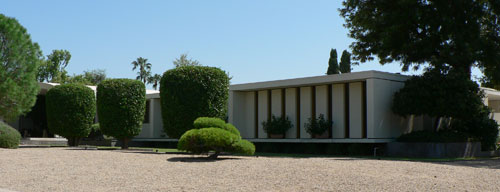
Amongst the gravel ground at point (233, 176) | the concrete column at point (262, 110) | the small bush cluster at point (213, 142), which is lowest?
the gravel ground at point (233, 176)

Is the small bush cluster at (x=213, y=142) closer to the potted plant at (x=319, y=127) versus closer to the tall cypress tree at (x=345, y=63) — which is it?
the potted plant at (x=319, y=127)

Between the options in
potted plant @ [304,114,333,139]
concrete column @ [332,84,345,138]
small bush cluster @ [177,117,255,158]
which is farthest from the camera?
potted plant @ [304,114,333,139]

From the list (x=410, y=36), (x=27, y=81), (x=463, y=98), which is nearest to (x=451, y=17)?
(x=410, y=36)

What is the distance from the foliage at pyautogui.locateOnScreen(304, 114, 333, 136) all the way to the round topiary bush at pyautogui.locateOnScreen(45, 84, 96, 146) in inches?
409

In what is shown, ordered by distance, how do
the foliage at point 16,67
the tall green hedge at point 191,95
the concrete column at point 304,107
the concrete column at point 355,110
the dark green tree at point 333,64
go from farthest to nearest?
1. the dark green tree at point 333,64
2. the foliage at point 16,67
3. the concrete column at point 304,107
4. the concrete column at point 355,110
5. the tall green hedge at point 191,95

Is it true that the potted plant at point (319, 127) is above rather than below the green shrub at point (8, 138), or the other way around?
above

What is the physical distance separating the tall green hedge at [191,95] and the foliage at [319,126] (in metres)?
4.60

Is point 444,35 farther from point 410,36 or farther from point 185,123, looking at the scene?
point 185,123

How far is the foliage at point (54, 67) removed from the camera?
186 ft

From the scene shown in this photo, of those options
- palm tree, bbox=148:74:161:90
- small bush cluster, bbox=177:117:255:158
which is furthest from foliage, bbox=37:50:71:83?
small bush cluster, bbox=177:117:255:158

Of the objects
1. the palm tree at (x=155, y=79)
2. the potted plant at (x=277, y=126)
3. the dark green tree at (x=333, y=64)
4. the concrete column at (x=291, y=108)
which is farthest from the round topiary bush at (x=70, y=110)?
the palm tree at (x=155, y=79)

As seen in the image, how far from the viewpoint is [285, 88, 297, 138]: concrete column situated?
22.2 meters

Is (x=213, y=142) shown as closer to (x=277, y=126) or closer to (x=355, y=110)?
(x=355, y=110)

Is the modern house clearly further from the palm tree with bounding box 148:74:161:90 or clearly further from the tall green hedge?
the palm tree with bounding box 148:74:161:90
